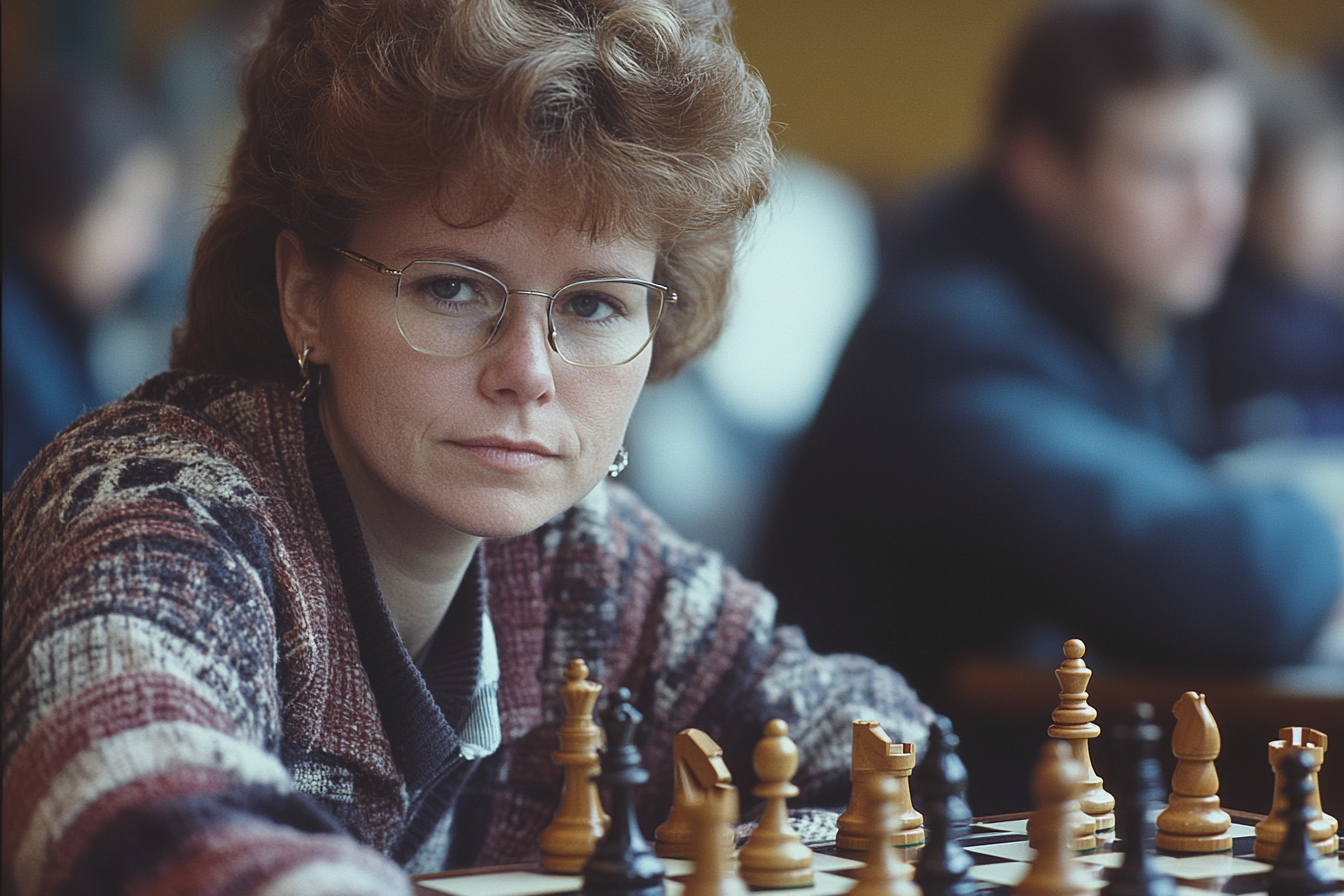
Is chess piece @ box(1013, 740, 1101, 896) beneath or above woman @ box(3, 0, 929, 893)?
beneath

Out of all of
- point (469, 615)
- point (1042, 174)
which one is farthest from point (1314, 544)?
point (469, 615)

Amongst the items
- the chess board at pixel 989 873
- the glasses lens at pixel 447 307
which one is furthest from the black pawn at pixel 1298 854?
the glasses lens at pixel 447 307

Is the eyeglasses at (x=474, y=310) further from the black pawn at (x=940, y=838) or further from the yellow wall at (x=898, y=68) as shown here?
the yellow wall at (x=898, y=68)

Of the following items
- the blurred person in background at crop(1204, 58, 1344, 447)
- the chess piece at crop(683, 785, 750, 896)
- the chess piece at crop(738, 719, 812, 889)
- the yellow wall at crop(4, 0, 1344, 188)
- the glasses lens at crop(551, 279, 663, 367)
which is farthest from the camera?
the yellow wall at crop(4, 0, 1344, 188)

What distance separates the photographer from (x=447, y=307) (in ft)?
4.09

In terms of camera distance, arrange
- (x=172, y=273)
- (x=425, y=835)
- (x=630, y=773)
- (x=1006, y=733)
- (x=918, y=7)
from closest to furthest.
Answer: (x=630, y=773), (x=425, y=835), (x=1006, y=733), (x=172, y=273), (x=918, y=7)

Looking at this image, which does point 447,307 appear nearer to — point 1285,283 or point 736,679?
point 736,679

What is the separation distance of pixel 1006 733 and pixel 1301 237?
3.05 m

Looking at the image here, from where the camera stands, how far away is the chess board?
102cm

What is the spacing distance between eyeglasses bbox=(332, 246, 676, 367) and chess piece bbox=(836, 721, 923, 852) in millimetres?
392

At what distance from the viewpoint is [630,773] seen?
3.33 feet

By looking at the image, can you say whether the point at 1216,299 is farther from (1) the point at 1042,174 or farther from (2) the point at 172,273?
(2) the point at 172,273

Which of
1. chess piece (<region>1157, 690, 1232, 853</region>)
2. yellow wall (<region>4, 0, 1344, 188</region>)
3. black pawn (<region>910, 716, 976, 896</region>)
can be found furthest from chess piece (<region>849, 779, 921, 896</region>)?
yellow wall (<region>4, 0, 1344, 188</region>)

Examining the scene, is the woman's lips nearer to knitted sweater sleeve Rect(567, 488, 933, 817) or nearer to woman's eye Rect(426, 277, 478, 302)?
woman's eye Rect(426, 277, 478, 302)
